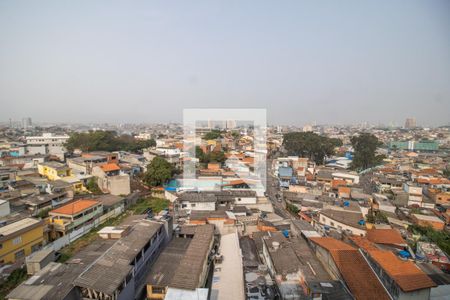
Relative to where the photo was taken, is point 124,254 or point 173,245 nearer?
point 124,254

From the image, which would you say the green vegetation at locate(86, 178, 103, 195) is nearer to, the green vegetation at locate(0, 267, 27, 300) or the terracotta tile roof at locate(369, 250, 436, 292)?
the green vegetation at locate(0, 267, 27, 300)

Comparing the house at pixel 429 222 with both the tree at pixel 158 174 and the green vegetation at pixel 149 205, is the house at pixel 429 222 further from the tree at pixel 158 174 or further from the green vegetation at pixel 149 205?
the tree at pixel 158 174

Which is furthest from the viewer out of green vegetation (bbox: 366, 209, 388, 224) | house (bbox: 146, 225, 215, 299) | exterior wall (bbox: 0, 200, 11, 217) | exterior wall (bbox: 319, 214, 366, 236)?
green vegetation (bbox: 366, 209, 388, 224)

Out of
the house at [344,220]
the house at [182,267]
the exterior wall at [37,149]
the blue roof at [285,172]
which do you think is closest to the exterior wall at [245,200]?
the house at [344,220]

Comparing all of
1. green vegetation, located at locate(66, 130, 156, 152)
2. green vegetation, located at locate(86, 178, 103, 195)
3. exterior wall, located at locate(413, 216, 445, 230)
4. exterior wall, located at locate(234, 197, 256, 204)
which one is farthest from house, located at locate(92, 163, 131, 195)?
exterior wall, located at locate(413, 216, 445, 230)

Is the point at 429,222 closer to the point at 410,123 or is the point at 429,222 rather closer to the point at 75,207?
the point at 75,207

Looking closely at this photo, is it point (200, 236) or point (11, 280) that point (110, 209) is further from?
point (200, 236)

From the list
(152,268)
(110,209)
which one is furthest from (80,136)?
(152,268)

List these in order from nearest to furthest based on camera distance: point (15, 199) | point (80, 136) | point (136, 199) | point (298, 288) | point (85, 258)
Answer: point (298, 288) → point (85, 258) → point (15, 199) → point (136, 199) → point (80, 136)
